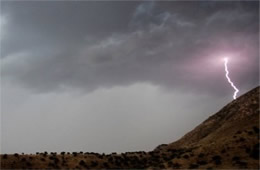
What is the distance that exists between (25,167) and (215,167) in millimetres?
34400

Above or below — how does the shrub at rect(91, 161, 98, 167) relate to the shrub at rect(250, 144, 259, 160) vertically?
above

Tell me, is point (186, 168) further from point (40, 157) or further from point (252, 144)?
point (40, 157)

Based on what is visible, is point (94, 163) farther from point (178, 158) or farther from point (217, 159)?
point (217, 159)

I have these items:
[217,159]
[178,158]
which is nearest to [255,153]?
[217,159]

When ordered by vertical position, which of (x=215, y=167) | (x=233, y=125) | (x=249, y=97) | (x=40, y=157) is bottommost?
(x=215, y=167)

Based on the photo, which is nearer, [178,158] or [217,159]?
[217,159]

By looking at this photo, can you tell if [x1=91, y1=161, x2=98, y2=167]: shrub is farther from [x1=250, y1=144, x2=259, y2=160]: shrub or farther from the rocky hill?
[x1=250, y1=144, x2=259, y2=160]: shrub

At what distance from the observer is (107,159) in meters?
77.1

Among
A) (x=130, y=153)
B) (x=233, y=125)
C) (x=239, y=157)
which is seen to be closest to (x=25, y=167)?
(x=130, y=153)

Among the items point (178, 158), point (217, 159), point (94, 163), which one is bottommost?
point (217, 159)

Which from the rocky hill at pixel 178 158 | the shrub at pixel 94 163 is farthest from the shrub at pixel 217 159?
the shrub at pixel 94 163

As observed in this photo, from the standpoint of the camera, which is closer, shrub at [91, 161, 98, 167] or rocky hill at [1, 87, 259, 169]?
rocky hill at [1, 87, 259, 169]

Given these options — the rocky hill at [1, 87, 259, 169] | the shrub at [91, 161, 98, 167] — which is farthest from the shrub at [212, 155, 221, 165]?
the shrub at [91, 161, 98, 167]

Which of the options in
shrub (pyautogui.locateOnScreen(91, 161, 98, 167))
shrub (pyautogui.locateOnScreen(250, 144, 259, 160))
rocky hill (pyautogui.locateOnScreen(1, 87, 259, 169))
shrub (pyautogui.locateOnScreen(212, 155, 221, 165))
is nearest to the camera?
shrub (pyautogui.locateOnScreen(250, 144, 259, 160))
